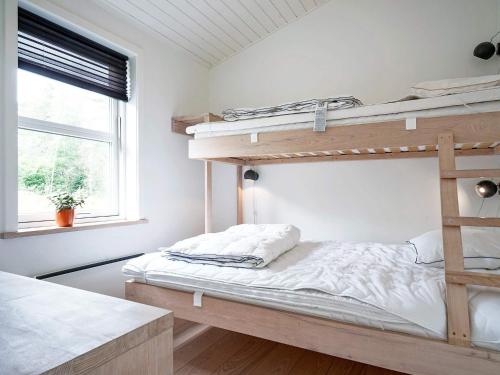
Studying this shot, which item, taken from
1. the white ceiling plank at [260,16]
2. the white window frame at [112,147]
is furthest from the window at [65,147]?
the white ceiling plank at [260,16]

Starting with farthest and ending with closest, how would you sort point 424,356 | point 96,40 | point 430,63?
point 430,63 → point 96,40 → point 424,356

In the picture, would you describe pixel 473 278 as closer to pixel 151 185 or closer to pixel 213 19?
pixel 151 185

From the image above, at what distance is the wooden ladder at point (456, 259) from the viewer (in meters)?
1.11

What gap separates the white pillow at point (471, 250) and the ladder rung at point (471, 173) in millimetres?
514

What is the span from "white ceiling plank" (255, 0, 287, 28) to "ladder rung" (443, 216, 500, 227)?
2.23 m

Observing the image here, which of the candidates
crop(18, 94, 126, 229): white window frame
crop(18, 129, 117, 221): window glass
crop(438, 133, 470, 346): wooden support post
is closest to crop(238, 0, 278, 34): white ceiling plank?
crop(18, 94, 126, 229): white window frame

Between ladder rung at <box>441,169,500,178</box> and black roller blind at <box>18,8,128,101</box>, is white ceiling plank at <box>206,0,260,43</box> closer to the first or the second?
black roller blind at <box>18,8,128,101</box>

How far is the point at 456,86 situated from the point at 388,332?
1.13 m

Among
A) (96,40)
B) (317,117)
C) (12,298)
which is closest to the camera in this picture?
(12,298)

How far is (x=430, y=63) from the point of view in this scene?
2.40 metres

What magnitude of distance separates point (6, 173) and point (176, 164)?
1.37 meters

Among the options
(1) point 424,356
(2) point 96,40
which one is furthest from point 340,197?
(2) point 96,40

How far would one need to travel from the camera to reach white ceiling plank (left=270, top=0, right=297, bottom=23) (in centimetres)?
261

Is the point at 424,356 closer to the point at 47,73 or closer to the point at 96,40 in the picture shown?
the point at 47,73
